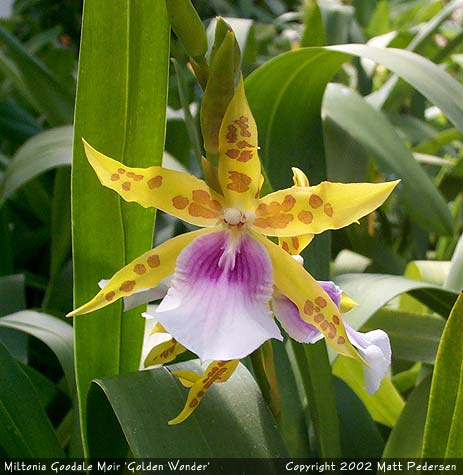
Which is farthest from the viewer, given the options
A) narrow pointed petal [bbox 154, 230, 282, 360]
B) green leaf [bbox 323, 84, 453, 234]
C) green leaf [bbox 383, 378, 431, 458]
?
green leaf [bbox 323, 84, 453, 234]

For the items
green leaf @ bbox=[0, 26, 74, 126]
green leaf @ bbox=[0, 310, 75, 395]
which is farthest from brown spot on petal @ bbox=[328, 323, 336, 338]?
green leaf @ bbox=[0, 26, 74, 126]

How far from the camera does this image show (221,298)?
1.10 feet

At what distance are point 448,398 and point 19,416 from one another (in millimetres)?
309

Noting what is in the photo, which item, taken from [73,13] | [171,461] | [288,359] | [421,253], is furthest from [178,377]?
[73,13]

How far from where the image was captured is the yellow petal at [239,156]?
0.36m

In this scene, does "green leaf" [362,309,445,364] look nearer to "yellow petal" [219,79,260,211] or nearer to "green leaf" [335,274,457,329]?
"green leaf" [335,274,457,329]

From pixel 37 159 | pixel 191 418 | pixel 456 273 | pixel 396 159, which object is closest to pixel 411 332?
pixel 456 273

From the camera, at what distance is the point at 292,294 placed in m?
0.36

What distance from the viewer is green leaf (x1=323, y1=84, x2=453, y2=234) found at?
711 millimetres

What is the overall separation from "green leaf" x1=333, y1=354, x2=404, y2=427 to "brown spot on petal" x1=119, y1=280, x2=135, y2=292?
331mm

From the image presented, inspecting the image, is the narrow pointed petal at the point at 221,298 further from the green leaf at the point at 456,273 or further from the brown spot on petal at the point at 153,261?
the green leaf at the point at 456,273

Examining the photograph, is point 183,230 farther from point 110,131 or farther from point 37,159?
point 110,131

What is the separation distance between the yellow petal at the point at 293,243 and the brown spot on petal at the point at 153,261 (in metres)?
0.08

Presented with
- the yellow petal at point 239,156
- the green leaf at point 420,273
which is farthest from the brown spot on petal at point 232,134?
the green leaf at point 420,273
